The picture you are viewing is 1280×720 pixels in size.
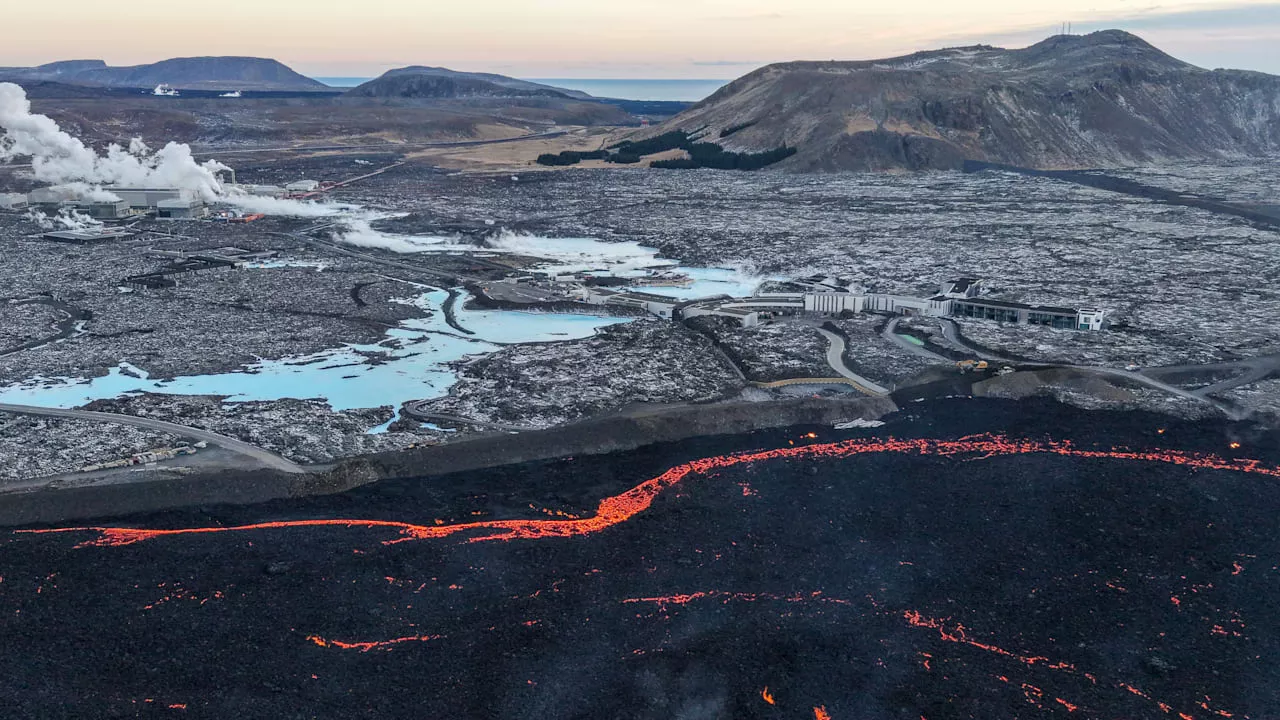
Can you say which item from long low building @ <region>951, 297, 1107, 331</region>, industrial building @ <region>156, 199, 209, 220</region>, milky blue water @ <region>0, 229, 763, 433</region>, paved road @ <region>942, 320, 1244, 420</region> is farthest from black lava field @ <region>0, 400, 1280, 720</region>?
industrial building @ <region>156, 199, 209, 220</region>

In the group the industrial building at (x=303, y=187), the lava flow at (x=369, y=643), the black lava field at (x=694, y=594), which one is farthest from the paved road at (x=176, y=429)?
the industrial building at (x=303, y=187)

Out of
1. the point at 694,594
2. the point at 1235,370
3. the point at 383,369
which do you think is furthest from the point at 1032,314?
the point at 694,594

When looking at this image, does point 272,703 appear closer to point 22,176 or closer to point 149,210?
point 149,210

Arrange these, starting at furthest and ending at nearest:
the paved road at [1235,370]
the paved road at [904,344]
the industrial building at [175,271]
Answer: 1. the industrial building at [175,271]
2. the paved road at [904,344]
3. the paved road at [1235,370]

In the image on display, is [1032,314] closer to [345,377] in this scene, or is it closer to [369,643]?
[345,377]

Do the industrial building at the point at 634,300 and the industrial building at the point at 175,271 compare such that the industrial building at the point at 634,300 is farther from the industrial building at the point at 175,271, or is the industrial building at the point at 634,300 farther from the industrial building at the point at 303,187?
the industrial building at the point at 303,187

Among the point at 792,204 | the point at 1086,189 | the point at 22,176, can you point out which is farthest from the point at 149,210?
the point at 1086,189
